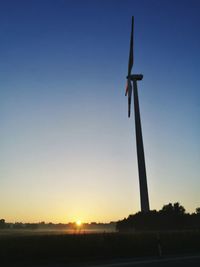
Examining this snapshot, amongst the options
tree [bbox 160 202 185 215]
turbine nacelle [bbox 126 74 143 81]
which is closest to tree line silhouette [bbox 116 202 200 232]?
tree [bbox 160 202 185 215]

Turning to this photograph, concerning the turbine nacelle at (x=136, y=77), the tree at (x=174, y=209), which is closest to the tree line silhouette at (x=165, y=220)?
the tree at (x=174, y=209)

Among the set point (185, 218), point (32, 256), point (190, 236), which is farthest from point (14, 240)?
point (185, 218)

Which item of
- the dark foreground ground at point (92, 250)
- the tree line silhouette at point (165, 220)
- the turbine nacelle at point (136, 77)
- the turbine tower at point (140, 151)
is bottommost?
the dark foreground ground at point (92, 250)

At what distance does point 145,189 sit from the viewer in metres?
50.1

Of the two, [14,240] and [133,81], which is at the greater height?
[133,81]

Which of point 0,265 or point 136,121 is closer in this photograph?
point 0,265

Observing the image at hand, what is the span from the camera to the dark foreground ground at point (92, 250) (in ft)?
63.7

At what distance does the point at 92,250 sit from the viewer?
75.3ft

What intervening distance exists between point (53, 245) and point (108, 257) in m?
3.79

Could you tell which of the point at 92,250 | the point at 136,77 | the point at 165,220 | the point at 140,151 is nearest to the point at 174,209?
the point at 165,220

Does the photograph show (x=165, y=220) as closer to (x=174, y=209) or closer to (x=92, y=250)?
(x=174, y=209)

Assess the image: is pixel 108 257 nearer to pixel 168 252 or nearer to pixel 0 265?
pixel 168 252

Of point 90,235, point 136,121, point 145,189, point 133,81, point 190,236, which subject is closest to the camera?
point 90,235

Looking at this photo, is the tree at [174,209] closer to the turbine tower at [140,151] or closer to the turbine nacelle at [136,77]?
the turbine tower at [140,151]
